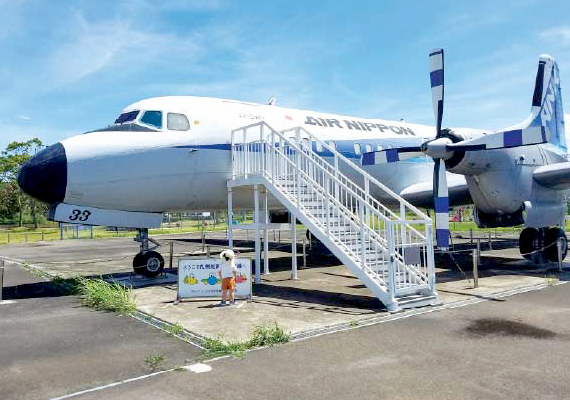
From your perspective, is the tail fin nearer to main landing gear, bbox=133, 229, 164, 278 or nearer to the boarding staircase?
the boarding staircase

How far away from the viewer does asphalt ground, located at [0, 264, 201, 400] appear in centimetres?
501

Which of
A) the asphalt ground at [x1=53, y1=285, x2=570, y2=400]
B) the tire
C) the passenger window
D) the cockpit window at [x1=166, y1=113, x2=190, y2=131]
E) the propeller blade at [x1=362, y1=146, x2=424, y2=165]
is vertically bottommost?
the asphalt ground at [x1=53, y1=285, x2=570, y2=400]

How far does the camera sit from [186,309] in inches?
345

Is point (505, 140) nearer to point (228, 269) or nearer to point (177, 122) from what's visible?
point (228, 269)

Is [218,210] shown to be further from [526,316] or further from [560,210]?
[560,210]

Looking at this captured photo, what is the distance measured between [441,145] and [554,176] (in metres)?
4.12

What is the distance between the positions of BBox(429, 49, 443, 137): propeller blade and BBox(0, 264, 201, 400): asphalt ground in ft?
32.8

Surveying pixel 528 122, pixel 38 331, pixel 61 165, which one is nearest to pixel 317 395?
pixel 38 331

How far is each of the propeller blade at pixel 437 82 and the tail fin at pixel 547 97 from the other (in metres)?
2.95

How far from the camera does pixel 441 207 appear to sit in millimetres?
11938

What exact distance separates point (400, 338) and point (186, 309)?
167 inches

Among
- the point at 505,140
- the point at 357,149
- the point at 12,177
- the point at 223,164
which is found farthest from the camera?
the point at 12,177

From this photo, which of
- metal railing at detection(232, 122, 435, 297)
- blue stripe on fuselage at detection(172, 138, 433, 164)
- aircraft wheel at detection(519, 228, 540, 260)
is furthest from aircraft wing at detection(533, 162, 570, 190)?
metal railing at detection(232, 122, 435, 297)

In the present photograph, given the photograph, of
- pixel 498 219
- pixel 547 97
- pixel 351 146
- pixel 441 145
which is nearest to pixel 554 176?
pixel 498 219
